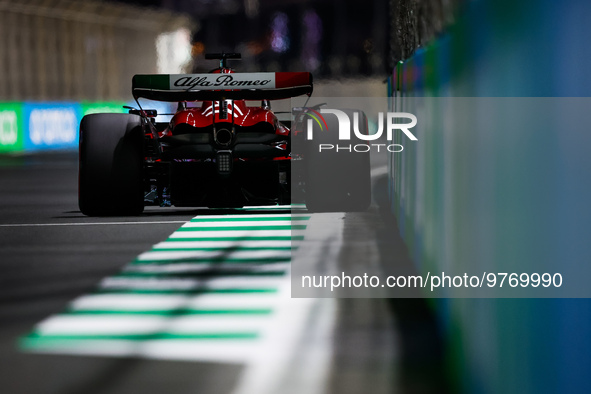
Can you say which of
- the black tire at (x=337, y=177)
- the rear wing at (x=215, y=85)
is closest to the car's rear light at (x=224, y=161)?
the rear wing at (x=215, y=85)

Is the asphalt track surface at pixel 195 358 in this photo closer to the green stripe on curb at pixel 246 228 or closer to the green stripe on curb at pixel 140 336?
the green stripe on curb at pixel 140 336

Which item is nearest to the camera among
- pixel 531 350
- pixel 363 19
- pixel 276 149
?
pixel 531 350

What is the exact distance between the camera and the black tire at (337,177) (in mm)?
11086

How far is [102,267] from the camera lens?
26.0 feet

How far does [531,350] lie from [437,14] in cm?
341

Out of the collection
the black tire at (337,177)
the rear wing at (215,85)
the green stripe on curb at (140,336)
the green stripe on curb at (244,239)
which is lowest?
the green stripe on curb at (140,336)

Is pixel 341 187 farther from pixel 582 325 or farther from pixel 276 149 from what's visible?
pixel 582 325

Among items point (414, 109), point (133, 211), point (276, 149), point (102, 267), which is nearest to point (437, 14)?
point (414, 109)

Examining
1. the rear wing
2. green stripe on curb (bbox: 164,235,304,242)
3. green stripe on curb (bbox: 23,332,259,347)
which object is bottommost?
green stripe on curb (bbox: 23,332,259,347)

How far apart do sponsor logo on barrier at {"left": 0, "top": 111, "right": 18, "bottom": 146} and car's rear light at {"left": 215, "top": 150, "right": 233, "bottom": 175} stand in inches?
820

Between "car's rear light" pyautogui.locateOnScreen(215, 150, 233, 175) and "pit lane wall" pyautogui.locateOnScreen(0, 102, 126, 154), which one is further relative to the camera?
"pit lane wall" pyautogui.locateOnScreen(0, 102, 126, 154)

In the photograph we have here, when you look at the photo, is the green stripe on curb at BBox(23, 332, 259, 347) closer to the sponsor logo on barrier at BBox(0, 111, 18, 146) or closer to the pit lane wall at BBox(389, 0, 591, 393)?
the pit lane wall at BBox(389, 0, 591, 393)

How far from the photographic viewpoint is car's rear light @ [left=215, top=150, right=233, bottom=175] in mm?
11016

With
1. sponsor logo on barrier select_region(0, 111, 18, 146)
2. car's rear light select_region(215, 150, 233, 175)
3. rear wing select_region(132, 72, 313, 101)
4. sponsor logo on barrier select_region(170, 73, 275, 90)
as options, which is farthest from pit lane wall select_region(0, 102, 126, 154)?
car's rear light select_region(215, 150, 233, 175)
